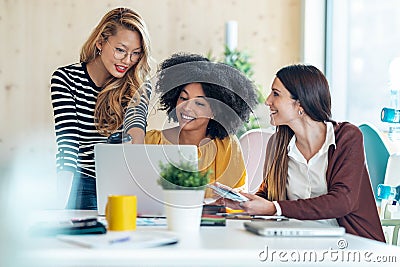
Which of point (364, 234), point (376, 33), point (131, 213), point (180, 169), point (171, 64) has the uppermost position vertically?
point (376, 33)

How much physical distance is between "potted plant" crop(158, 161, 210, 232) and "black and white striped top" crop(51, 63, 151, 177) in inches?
31.7

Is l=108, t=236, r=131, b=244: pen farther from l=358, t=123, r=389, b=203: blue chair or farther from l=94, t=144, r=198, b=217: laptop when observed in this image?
l=358, t=123, r=389, b=203: blue chair

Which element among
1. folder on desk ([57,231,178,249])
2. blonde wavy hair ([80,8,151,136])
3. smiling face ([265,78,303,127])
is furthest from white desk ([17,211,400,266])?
blonde wavy hair ([80,8,151,136])

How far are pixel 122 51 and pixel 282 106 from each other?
25.5 inches

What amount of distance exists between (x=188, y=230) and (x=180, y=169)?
0.52 ft

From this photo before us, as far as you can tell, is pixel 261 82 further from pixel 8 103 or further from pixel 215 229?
pixel 215 229

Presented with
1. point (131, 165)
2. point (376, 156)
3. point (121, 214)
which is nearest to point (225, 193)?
point (131, 165)

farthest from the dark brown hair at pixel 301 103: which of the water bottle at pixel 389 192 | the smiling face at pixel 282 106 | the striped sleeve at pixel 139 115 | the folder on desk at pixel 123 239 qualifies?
the folder on desk at pixel 123 239

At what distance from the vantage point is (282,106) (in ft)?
7.91

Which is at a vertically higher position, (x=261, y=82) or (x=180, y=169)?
(x=261, y=82)

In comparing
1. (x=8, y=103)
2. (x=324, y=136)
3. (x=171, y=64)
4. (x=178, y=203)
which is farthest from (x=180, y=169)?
(x=8, y=103)

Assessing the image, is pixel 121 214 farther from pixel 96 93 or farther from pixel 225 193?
pixel 96 93

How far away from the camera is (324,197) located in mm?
2164

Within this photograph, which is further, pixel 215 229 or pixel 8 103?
pixel 8 103
